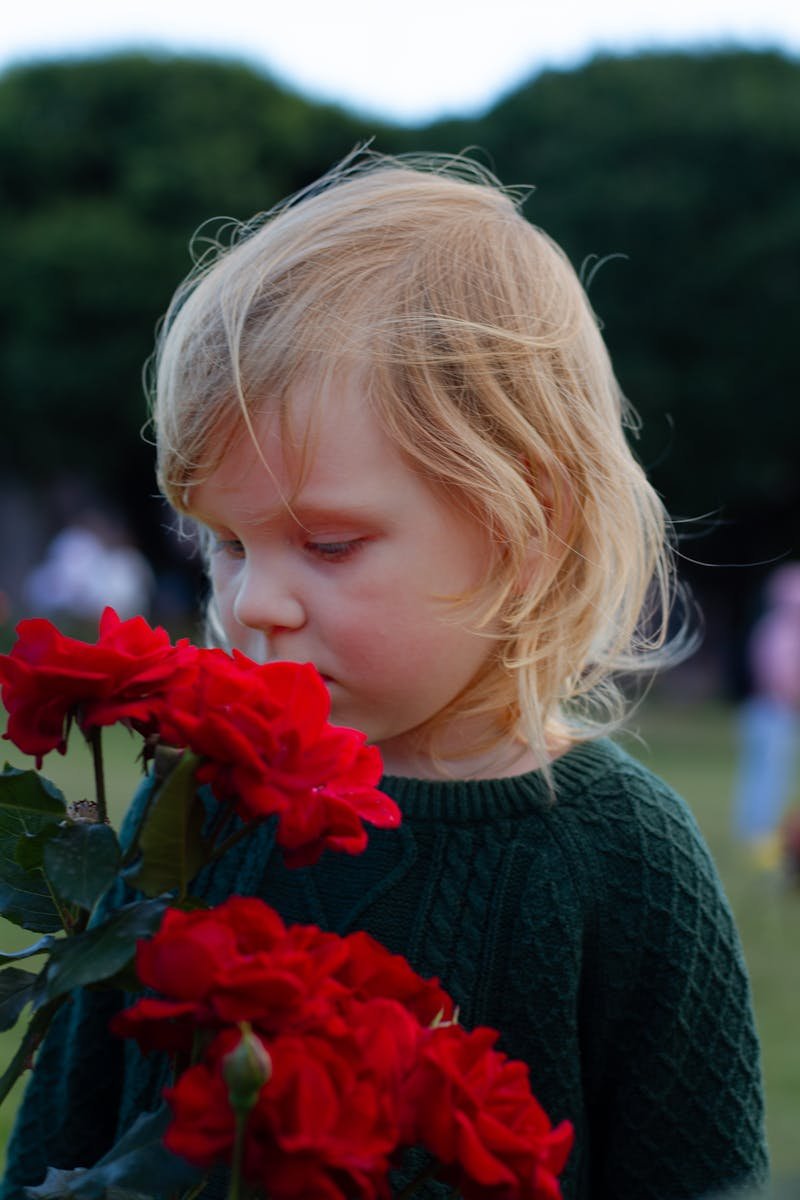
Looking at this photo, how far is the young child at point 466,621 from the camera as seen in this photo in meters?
1.39

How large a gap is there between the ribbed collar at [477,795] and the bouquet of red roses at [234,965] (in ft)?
1.72

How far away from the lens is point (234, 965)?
843 millimetres

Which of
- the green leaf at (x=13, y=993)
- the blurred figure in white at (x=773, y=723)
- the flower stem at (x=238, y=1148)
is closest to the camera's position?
the flower stem at (x=238, y=1148)

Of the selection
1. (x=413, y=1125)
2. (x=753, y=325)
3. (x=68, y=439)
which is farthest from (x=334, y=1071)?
(x=68, y=439)

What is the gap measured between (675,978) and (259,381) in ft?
2.47

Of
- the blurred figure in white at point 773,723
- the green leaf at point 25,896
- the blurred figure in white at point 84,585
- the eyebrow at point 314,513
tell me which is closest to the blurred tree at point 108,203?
the blurred figure in white at point 84,585

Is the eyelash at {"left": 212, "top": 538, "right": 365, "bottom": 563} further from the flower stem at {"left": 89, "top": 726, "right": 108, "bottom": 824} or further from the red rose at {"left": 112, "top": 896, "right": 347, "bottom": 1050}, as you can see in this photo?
the red rose at {"left": 112, "top": 896, "right": 347, "bottom": 1050}

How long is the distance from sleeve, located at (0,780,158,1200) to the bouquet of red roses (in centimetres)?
62

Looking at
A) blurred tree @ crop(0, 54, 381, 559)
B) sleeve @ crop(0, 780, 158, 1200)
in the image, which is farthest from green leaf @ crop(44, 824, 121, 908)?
blurred tree @ crop(0, 54, 381, 559)

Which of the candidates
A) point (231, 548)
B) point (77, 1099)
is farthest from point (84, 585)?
point (231, 548)

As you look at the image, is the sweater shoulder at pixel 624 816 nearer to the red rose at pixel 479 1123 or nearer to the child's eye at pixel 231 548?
the child's eye at pixel 231 548

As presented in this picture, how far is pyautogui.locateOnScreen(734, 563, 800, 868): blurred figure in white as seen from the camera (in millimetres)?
8023

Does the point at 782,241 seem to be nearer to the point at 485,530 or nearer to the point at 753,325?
the point at 753,325

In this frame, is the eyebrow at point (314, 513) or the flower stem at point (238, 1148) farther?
the eyebrow at point (314, 513)
